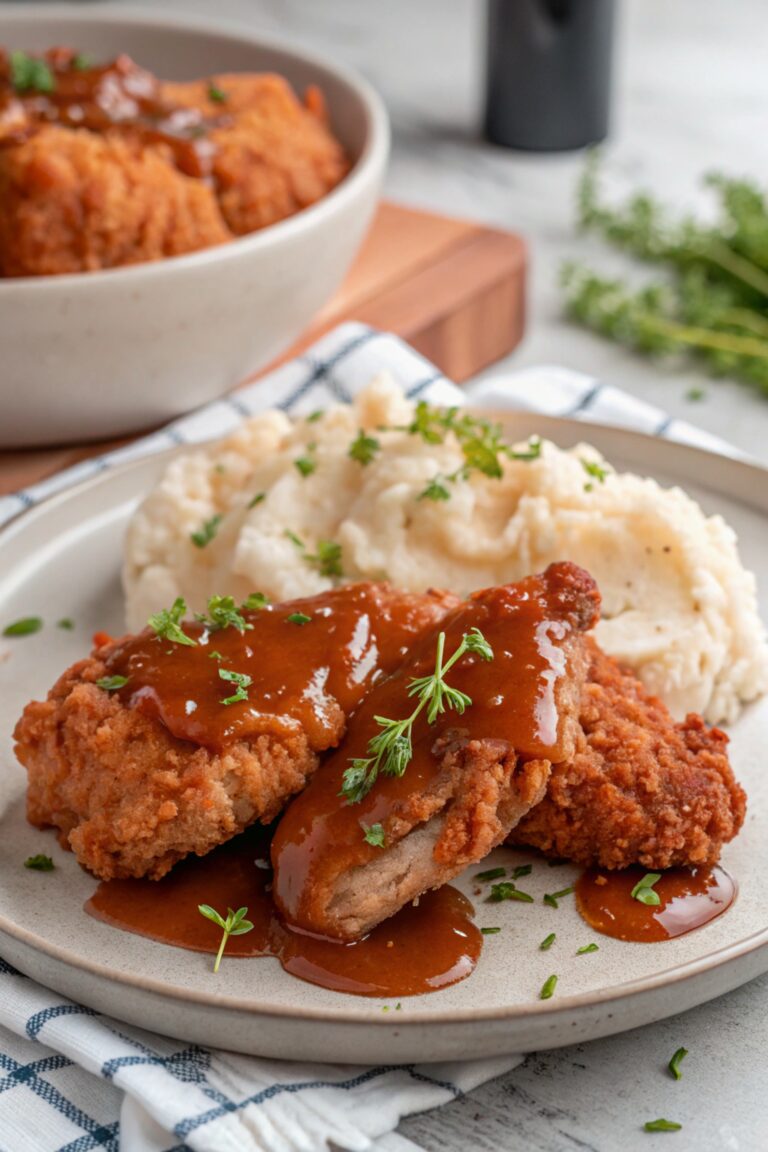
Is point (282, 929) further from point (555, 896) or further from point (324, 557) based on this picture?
Answer: point (324, 557)

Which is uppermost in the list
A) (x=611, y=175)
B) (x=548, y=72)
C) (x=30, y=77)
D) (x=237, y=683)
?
(x=30, y=77)

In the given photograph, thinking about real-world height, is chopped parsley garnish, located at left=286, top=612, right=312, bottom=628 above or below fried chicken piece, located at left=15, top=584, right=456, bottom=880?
above

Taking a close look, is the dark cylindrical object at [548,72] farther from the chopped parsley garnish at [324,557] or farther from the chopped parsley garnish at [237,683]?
the chopped parsley garnish at [237,683]

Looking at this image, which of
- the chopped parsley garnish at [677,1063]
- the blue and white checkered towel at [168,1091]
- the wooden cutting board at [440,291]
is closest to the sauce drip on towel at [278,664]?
the blue and white checkered towel at [168,1091]

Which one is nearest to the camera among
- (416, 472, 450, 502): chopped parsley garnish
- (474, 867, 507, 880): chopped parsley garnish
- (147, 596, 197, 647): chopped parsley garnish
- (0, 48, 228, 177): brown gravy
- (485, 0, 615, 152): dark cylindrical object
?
(474, 867, 507, 880): chopped parsley garnish

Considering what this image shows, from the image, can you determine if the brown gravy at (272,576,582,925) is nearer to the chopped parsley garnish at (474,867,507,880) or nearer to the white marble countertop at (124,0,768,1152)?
the chopped parsley garnish at (474,867,507,880)

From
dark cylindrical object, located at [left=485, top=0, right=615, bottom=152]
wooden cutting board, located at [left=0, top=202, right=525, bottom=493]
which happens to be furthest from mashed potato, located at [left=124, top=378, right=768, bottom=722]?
dark cylindrical object, located at [left=485, top=0, right=615, bottom=152]

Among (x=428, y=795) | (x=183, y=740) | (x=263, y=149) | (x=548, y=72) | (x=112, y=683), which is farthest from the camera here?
(x=548, y=72)

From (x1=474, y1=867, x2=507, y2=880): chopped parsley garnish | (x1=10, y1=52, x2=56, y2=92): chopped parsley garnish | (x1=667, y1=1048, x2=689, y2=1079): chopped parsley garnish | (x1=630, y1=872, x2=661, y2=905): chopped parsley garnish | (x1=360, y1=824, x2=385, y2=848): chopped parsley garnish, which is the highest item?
(x1=10, y1=52, x2=56, y2=92): chopped parsley garnish

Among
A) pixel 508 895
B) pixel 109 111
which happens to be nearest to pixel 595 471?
pixel 508 895
